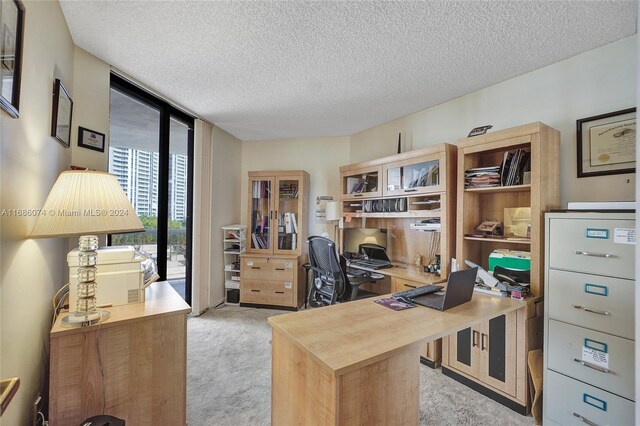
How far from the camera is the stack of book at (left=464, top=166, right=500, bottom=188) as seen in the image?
7.13ft

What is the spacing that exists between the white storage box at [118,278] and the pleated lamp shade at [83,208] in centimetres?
32

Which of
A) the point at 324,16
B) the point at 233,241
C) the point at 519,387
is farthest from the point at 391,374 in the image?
the point at 233,241

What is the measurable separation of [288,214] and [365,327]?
2.86 m

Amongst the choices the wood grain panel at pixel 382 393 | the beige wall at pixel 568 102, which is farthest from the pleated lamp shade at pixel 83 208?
the beige wall at pixel 568 102

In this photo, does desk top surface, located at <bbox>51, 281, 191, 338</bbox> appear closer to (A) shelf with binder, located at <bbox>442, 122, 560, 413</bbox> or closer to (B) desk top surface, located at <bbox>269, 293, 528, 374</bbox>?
(B) desk top surface, located at <bbox>269, 293, 528, 374</bbox>

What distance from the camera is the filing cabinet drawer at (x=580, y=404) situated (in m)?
1.46

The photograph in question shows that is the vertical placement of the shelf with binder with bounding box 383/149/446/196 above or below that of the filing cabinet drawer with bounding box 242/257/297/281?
above

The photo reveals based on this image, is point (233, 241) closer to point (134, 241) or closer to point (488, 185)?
point (134, 241)

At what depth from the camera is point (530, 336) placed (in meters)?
1.87

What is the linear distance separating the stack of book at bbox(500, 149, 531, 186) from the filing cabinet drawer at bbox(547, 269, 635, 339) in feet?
2.29

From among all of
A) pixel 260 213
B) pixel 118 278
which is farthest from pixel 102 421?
pixel 260 213

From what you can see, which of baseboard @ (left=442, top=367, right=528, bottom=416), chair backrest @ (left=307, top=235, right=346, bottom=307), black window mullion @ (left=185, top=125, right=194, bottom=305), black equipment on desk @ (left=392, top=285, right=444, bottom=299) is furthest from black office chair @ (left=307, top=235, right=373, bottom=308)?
black window mullion @ (left=185, top=125, right=194, bottom=305)

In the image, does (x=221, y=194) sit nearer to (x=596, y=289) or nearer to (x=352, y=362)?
(x=352, y=362)

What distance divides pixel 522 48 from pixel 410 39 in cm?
83
